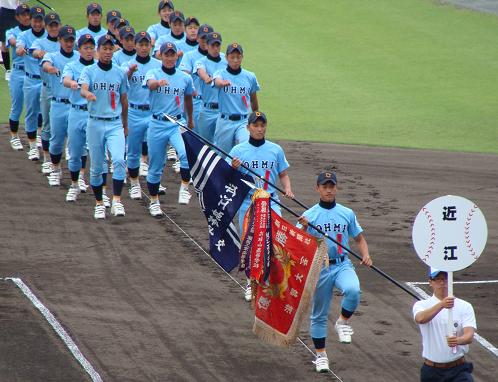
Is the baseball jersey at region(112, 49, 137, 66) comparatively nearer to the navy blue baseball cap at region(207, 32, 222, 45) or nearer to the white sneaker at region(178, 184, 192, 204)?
the navy blue baseball cap at region(207, 32, 222, 45)

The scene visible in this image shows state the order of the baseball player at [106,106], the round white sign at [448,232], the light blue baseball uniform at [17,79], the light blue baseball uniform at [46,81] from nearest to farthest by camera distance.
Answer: the round white sign at [448,232]
the baseball player at [106,106]
the light blue baseball uniform at [46,81]
the light blue baseball uniform at [17,79]

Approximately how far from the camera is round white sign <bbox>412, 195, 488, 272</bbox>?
32.2 ft

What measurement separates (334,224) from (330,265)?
41 cm

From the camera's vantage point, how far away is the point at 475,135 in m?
22.7

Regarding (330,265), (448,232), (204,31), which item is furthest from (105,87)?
(448,232)

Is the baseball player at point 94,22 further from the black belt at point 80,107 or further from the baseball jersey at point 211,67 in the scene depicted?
the black belt at point 80,107

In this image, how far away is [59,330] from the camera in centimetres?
1266

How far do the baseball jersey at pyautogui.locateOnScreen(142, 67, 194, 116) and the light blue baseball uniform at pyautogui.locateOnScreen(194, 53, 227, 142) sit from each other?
996 mm

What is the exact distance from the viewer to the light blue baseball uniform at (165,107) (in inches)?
658

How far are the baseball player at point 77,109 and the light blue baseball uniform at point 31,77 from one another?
2.13 meters

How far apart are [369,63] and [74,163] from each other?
39.5ft

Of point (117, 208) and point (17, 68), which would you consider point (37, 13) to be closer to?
point (17, 68)

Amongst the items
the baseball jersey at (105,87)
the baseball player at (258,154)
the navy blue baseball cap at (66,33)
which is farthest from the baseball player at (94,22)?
the baseball player at (258,154)

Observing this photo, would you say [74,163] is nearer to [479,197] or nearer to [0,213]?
[0,213]
